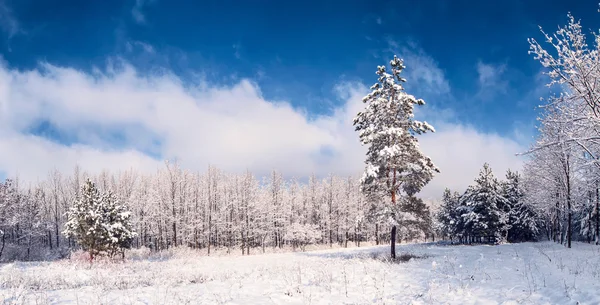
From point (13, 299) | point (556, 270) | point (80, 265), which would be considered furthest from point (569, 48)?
point (80, 265)

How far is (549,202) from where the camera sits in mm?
32406

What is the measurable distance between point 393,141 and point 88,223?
1083 inches

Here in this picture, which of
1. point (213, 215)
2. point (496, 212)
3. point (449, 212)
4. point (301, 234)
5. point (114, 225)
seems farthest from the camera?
point (213, 215)

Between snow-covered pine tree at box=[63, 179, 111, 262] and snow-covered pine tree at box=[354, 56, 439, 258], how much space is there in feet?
80.9

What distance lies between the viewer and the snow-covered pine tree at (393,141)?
18.6 m

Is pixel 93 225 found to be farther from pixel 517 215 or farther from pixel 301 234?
pixel 517 215

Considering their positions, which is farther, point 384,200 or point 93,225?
point 93,225

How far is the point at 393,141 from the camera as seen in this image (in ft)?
62.1

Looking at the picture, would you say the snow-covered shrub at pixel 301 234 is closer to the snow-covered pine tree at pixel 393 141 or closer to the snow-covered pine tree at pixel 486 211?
the snow-covered pine tree at pixel 486 211

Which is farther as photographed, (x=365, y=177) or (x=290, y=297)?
(x=365, y=177)

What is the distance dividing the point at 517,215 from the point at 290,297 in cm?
5219

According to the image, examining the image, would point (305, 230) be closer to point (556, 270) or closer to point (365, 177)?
point (365, 177)

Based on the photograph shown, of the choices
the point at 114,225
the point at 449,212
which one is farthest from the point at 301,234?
the point at 114,225

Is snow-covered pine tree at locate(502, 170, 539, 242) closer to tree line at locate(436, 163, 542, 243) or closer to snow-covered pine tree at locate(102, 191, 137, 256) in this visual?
tree line at locate(436, 163, 542, 243)
